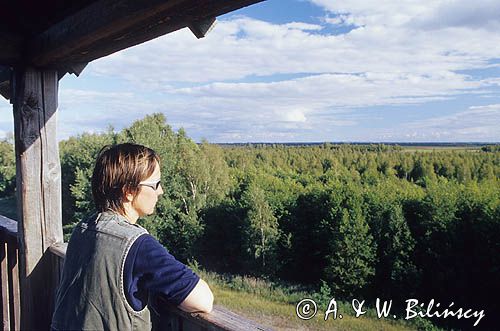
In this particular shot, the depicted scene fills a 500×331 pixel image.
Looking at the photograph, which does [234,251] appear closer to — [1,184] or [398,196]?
[398,196]

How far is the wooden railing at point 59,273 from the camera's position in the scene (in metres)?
1.19

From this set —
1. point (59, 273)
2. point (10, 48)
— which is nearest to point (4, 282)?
point (59, 273)

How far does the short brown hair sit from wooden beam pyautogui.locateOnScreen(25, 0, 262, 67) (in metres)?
0.42

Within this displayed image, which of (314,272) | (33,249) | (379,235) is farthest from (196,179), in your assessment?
(33,249)

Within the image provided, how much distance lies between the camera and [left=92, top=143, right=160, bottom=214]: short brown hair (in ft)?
4.11

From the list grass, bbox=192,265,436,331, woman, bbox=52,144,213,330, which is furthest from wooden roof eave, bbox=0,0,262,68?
grass, bbox=192,265,436,331

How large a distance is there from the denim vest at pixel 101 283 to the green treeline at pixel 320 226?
57.5 ft

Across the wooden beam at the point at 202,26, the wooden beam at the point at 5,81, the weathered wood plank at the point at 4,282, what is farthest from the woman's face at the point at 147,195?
the weathered wood plank at the point at 4,282

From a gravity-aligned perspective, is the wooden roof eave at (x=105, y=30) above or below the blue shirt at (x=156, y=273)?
above

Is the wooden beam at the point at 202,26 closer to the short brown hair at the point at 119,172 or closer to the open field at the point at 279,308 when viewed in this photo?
the short brown hair at the point at 119,172

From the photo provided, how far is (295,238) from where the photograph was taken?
2177 centimetres

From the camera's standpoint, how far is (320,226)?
69.2 feet

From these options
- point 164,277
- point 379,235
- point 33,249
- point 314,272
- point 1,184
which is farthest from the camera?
point 1,184

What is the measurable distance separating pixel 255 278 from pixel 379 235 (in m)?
6.21
